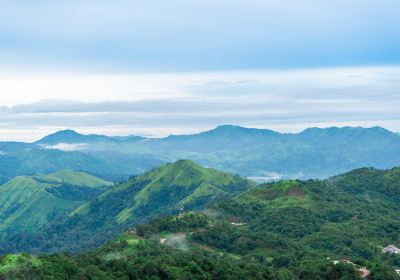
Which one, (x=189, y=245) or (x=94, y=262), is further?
(x=189, y=245)

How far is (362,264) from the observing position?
15075cm

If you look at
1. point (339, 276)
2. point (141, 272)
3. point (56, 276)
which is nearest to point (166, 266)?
point (141, 272)

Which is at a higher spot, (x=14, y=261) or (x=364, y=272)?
(x=14, y=261)

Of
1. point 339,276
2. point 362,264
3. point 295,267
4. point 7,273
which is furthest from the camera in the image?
point 295,267

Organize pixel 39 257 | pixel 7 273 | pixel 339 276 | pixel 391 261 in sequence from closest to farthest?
pixel 7 273, pixel 39 257, pixel 339 276, pixel 391 261

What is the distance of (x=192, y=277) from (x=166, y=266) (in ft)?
21.3

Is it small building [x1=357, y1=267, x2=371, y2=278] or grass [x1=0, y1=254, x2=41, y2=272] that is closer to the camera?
grass [x1=0, y1=254, x2=41, y2=272]

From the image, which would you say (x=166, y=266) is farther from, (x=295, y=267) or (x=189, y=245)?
(x=189, y=245)

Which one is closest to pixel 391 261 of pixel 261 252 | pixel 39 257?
pixel 261 252

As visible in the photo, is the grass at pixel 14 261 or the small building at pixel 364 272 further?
the small building at pixel 364 272

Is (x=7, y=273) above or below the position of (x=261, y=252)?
above

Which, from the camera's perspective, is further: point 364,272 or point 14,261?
point 364,272

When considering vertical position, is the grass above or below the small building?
above

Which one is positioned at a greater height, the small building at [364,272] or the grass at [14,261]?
the grass at [14,261]
